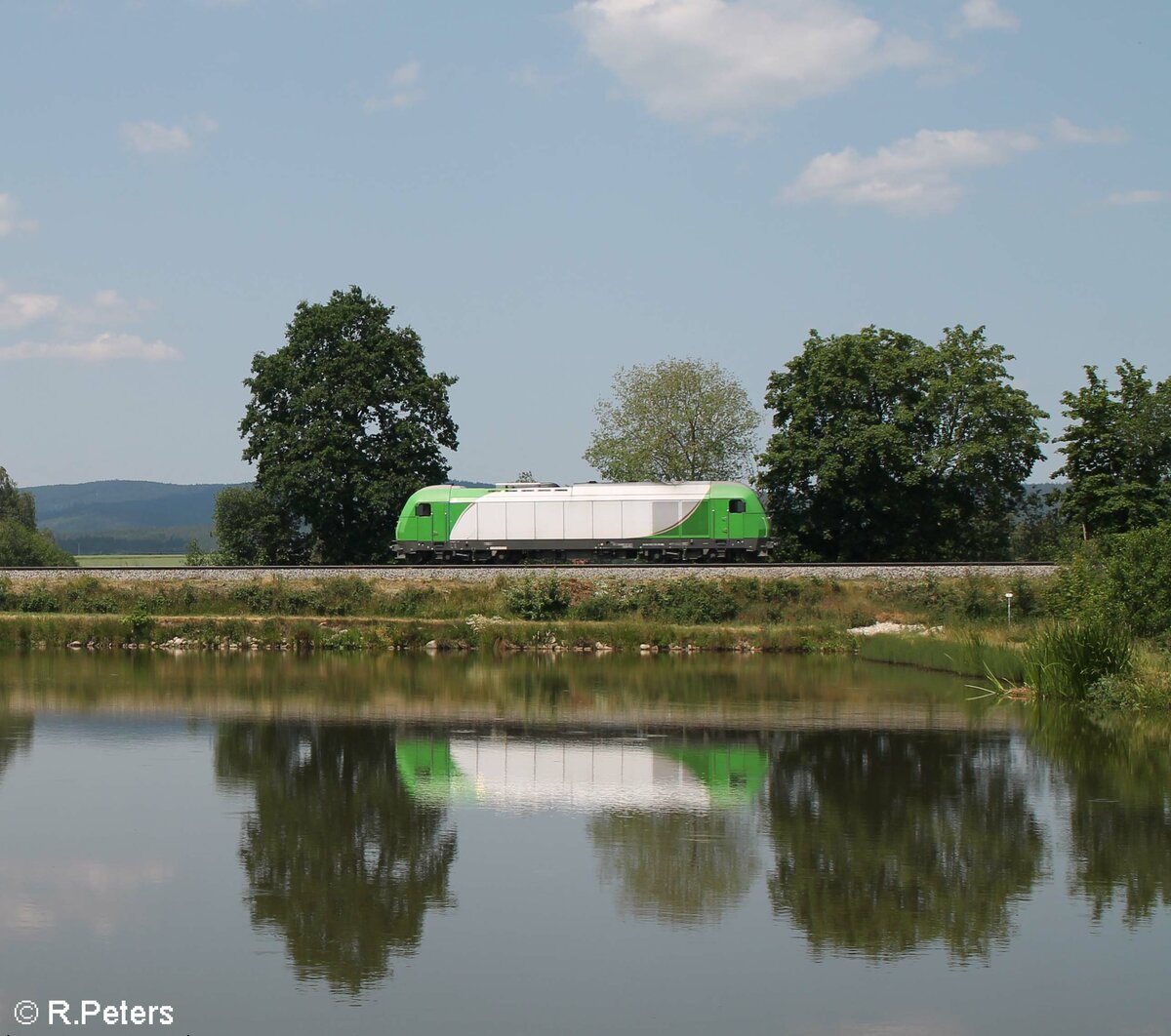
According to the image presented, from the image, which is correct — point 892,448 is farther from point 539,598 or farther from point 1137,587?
point 1137,587

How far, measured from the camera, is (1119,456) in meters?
60.8

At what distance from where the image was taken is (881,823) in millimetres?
18875

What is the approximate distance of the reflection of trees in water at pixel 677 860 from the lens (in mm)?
15156

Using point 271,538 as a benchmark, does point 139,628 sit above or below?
below

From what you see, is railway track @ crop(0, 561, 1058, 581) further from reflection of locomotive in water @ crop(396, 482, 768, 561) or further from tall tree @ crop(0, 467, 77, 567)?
tall tree @ crop(0, 467, 77, 567)

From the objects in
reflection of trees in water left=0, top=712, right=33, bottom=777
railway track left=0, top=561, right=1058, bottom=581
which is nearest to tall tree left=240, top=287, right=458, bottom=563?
railway track left=0, top=561, right=1058, bottom=581

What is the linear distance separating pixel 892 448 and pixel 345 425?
81.2 feet

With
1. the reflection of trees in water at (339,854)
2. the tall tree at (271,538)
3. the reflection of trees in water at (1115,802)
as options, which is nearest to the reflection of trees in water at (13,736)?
the reflection of trees in water at (339,854)

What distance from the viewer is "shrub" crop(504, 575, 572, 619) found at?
50.5m

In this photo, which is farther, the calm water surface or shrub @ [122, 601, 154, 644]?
shrub @ [122, 601, 154, 644]

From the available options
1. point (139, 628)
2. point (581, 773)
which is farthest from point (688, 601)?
point (581, 773)

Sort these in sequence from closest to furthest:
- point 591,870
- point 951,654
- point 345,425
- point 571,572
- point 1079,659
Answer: point 591,870
point 1079,659
point 951,654
point 571,572
point 345,425

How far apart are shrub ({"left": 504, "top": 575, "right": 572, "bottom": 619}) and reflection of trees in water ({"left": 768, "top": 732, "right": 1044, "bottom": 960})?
82.3 feet

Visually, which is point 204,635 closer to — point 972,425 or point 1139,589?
point 1139,589
